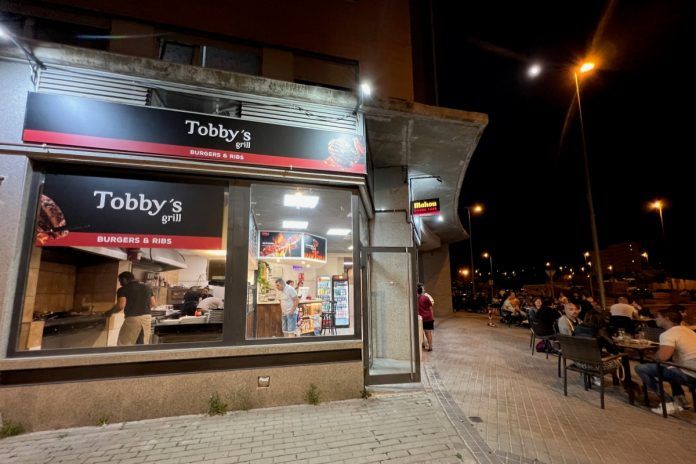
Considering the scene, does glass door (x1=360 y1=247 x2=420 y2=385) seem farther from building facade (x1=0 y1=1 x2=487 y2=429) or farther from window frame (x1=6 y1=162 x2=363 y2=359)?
window frame (x1=6 y1=162 x2=363 y2=359)

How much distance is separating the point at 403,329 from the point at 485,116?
470cm

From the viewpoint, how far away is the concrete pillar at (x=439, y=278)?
21109 mm

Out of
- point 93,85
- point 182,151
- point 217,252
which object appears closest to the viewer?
point 93,85

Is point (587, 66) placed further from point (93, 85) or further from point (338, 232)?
point (93, 85)

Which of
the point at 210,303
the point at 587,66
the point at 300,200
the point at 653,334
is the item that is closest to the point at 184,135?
the point at 210,303

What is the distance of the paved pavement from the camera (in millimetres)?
3471

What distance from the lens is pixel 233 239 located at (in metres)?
5.07

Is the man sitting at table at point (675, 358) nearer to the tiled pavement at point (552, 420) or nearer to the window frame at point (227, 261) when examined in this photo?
the tiled pavement at point (552, 420)

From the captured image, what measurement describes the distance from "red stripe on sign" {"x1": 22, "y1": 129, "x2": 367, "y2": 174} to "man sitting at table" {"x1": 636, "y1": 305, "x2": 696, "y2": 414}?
5247 millimetres

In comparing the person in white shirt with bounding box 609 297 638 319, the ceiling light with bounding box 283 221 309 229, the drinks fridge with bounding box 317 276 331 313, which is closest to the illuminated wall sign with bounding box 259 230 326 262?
the ceiling light with bounding box 283 221 309 229

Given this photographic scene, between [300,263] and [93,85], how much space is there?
6.84 meters

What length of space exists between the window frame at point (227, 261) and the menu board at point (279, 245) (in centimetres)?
421

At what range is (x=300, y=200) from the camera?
7781 mm

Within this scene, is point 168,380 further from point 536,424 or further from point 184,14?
point 184,14
